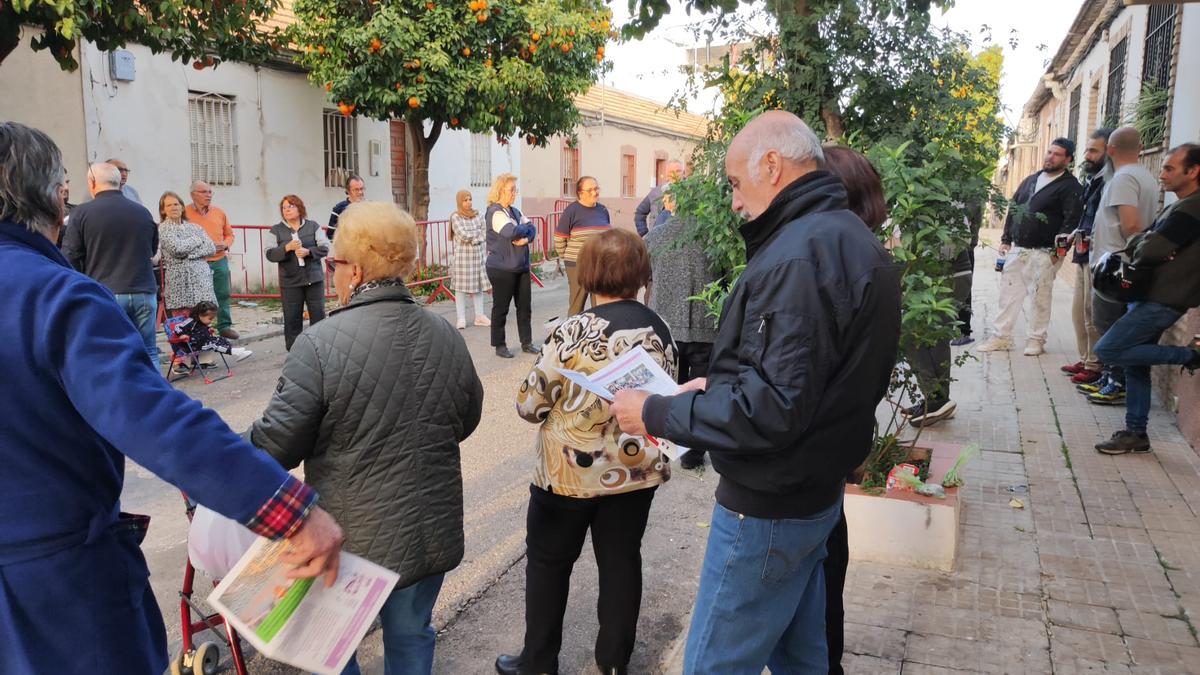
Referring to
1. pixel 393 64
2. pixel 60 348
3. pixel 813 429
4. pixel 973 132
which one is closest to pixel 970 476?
pixel 973 132

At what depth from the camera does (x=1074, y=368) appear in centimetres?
823

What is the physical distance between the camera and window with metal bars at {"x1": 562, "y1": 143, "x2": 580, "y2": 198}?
1113 inches

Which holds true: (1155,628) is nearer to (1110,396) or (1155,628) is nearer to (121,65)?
(1110,396)

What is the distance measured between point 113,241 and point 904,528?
6.32 meters

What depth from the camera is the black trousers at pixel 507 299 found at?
9.41 m

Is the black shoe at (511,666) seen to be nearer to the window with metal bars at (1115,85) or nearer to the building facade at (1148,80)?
the building facade at (1148,80)

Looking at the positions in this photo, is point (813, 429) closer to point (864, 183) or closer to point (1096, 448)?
point (864, 183)

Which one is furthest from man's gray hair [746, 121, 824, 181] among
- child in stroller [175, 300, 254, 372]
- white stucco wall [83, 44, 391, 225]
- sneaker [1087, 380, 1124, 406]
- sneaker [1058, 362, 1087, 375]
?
white stucco wall [83, 44, 391, 225]

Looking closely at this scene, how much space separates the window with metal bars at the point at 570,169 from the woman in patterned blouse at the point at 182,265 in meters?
19.3

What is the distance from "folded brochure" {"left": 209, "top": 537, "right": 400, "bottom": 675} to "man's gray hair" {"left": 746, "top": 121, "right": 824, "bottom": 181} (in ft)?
4.34

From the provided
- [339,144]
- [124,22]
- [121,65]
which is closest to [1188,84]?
[124,22]

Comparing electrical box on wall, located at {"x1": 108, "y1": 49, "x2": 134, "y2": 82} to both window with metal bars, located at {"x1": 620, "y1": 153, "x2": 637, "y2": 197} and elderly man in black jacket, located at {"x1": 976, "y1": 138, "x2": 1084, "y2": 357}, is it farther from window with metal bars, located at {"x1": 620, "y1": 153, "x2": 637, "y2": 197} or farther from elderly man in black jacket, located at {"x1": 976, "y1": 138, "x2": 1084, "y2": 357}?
window with metal bars, located at {"x1": 620, "y1": 153, "x2": 637, "y2": 197}

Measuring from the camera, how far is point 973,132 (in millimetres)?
5215

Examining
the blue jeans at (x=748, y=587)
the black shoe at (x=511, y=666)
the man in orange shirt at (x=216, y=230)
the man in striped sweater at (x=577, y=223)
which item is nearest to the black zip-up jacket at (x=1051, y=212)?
the man in striped sweater at (x=577, y=223)
